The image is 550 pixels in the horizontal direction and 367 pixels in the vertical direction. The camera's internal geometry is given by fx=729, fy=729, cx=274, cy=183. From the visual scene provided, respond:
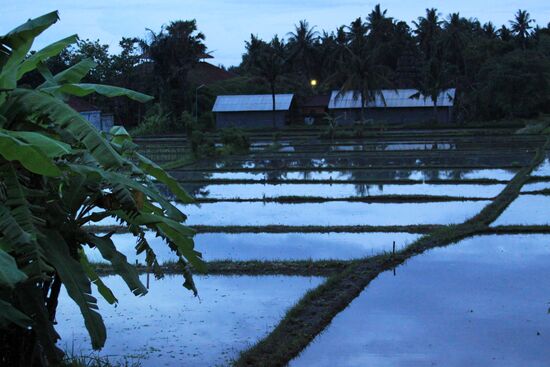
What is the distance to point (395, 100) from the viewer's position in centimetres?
4334

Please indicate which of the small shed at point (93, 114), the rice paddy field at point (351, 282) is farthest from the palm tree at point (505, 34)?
the rice paddy field at point (351, 282)

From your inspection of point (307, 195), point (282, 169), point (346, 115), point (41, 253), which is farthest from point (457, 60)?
point (41, 253)

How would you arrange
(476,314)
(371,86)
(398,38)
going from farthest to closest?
1. (398,38)
2. (371,86)
3. (476,314)

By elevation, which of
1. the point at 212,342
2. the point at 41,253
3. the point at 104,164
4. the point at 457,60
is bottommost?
the point at 212,342

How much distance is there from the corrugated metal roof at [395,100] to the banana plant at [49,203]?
123 ft

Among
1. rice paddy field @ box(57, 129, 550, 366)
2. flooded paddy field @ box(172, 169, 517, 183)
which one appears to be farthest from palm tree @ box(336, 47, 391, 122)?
rice paddy field @ box(57, 129, 550, 366)

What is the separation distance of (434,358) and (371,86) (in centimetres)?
3640

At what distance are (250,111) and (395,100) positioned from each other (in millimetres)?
8911

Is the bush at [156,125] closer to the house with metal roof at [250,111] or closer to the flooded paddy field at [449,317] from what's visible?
the house with metal roof at [250,111]

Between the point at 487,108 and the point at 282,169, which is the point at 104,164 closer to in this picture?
the point at 282,169

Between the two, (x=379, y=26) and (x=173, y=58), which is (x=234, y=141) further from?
(x=379, y=26)

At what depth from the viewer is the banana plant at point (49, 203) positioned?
3.93m

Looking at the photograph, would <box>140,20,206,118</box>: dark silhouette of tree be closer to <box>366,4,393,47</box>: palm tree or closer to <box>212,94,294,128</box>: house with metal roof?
<box>212,94,294,128</box>: house with metal roof

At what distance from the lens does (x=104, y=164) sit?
427 centimetres
